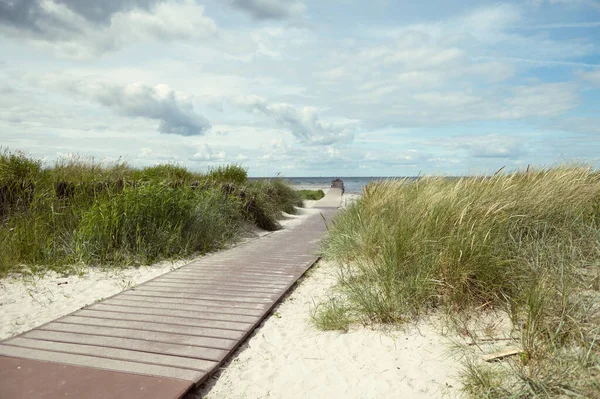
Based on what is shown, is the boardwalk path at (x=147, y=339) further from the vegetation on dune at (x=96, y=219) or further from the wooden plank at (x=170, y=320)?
the vegetation on dune at (x=96, y=219)

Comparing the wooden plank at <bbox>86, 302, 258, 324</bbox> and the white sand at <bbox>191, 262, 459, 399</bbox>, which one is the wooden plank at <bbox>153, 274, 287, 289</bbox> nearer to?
the wooden plank at <bbox>86, 302, 258, 324</bbox>

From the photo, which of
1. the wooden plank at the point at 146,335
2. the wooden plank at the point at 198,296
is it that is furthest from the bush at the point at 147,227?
the wooden plank at the point at 146,335

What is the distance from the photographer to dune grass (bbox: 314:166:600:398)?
259 centimetres

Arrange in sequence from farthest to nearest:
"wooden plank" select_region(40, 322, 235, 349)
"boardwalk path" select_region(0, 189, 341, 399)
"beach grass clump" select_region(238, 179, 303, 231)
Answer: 1. "beach grass clump" select_region(238, 179, 303, 231)
2. "wooden plank" select_region(40, 322, 235, 349)
3. "boardwalk path" select_region(0, 189, 341, 399)

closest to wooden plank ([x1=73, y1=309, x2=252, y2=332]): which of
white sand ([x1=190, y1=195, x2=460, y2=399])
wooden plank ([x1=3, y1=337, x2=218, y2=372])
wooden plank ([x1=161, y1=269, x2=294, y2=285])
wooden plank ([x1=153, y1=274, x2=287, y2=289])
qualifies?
white sand ([x1=190, y1=195, x2=460, y2=399])

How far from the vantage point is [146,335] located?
3.38 metres

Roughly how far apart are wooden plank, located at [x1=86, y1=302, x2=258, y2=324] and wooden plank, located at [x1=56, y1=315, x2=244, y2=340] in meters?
0.22

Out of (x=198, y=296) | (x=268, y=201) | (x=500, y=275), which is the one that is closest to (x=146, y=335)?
(x=198, y=296)

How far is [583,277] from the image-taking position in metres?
3.72

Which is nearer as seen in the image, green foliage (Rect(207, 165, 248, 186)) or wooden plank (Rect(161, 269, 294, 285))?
wooden plank (Rect(161, 269, 294, 285))

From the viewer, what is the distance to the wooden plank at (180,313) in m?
3.76

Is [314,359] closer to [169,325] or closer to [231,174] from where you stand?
[169,325]

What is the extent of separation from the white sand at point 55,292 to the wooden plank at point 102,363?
584 millimetres

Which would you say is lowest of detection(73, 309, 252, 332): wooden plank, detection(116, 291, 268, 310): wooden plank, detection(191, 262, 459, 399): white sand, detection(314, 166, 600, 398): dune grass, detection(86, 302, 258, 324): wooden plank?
detection(191, 262, 459, 399): white sand
